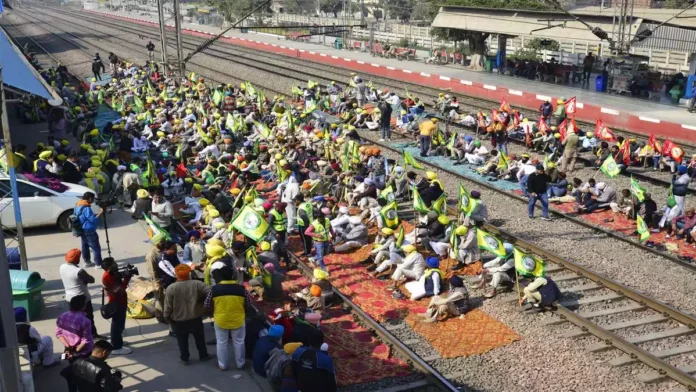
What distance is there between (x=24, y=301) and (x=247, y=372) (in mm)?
3658

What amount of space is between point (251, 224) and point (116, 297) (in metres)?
3.17

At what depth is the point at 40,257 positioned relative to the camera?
1429cm

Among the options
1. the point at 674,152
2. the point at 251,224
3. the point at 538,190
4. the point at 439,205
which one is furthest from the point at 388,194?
the point at 674,152

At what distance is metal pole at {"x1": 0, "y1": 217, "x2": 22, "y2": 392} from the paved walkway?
2270 cm

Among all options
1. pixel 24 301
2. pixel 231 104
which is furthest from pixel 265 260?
pixel 231 104

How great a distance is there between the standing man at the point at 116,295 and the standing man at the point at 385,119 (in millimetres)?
15221

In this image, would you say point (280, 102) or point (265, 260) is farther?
point (280, 102)

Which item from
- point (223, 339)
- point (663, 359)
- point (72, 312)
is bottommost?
point (663, 359)

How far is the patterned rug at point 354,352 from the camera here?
1048 centimetres

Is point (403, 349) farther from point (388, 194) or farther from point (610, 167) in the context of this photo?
point (610, 167)

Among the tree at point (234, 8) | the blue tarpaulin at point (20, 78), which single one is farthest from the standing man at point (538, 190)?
the tree at point (234, 8)

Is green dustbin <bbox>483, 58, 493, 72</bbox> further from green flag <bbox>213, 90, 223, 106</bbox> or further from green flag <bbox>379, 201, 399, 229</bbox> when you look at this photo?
green flag <bbox>379, 201, 399, 229</bbox>

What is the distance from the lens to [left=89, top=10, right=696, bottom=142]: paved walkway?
85.7ft

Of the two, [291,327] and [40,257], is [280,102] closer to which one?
[40,257]
